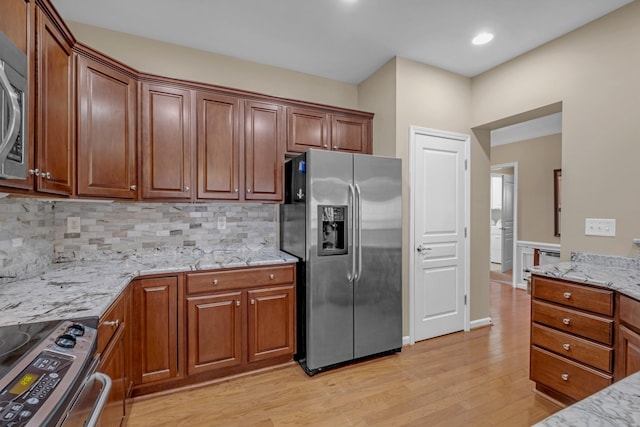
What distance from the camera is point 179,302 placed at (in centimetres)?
215

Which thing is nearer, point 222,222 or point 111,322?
point 111,322

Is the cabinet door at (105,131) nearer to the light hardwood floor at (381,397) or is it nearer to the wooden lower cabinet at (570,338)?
the light hardwood floor at (381,397)

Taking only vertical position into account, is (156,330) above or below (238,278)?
below

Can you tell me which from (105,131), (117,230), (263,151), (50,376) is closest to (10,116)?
(50,376)

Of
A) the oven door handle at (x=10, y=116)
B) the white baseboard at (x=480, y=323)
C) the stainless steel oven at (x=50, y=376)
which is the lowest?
the white baseboard at (x=480, y=323)

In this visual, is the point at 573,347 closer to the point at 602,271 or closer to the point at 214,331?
the point at 602,271

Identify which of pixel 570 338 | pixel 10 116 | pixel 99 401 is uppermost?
pixel 10 116

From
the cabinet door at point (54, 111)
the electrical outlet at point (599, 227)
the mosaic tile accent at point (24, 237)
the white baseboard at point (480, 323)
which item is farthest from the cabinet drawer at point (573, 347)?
the mosaic tile accent at point (24, 237)

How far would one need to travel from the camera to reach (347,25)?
2424mm

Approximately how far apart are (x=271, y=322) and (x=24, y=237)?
1.76 m

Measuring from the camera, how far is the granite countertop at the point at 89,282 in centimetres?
128

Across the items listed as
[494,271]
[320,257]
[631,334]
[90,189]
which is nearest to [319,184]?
[320,257]

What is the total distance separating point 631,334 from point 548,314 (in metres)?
0.46

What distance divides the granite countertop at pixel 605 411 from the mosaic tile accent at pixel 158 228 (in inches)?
105
